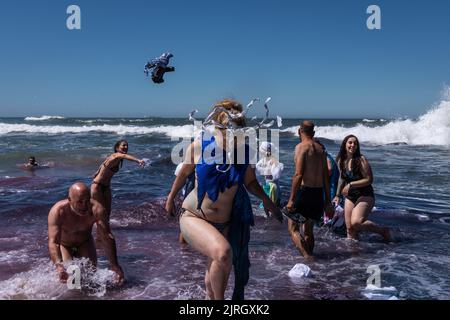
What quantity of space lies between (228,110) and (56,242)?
236 cm

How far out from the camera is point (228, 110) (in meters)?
3.40

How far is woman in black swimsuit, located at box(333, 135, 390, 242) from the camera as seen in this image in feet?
21.0

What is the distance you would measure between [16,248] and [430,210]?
8118 millimetres

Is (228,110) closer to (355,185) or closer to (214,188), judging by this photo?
(214,188)

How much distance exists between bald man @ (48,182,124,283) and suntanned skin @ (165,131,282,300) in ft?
4.04

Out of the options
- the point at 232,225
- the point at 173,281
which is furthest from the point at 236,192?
the point at 173,281

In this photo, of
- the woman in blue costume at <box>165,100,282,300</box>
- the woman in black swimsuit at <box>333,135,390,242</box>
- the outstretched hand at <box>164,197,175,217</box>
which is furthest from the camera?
the woman in black swimsuit at <box>333,135,390,242</box>

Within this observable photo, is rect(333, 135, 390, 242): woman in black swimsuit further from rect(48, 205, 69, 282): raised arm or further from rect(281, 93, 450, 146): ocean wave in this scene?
rect(281, 93, 450, 146): ocean wave

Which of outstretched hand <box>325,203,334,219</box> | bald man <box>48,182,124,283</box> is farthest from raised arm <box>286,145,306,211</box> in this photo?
bald man <box>48,182,124,283</box>

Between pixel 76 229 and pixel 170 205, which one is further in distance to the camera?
pixel 76 229

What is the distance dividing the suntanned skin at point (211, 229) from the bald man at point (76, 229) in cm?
123

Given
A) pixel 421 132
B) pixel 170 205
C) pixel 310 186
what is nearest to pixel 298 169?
pixel 310 186

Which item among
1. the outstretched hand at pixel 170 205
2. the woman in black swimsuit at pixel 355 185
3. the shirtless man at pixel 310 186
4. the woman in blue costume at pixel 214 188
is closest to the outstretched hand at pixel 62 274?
the outstretched hand at pixel 170 205

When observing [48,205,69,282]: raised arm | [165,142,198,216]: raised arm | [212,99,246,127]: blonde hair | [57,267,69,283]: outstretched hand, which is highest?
[212,99,246,127]: blonde hair
